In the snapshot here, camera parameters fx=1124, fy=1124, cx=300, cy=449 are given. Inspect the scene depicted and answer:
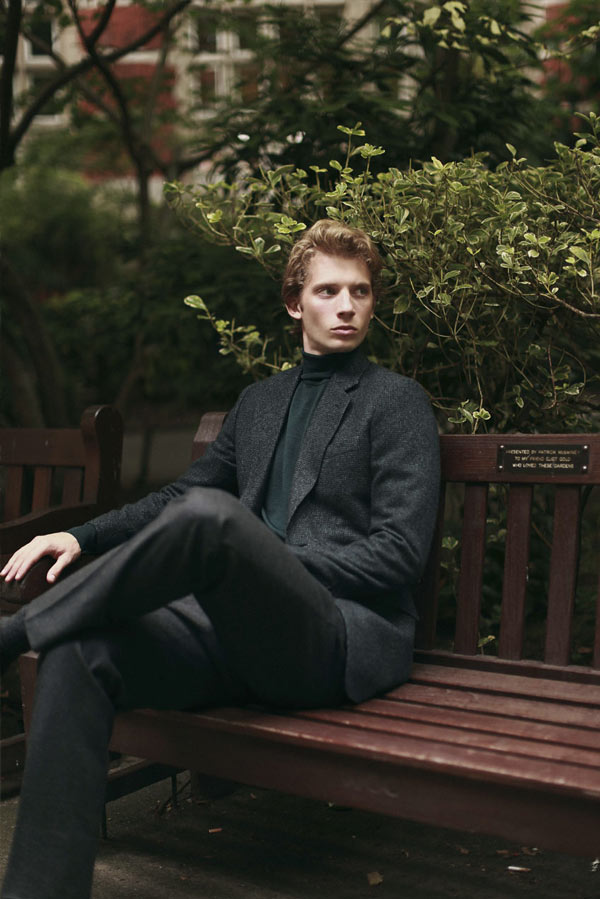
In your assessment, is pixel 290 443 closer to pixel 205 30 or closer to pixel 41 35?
pixel 41 35

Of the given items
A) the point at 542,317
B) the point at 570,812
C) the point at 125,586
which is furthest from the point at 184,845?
the point at 542,317

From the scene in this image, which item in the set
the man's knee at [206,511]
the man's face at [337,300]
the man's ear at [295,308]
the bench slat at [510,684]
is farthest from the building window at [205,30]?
the man's knee at [206,511]

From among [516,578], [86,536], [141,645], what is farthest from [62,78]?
[141,645]

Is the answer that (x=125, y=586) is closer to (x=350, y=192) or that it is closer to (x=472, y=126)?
(x=350, y=192)

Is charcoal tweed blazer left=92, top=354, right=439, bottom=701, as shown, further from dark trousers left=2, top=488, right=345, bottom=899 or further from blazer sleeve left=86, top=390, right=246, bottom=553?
dark trousers left=2, top=488, right=345, bottom=899

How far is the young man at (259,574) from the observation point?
233 centimetres

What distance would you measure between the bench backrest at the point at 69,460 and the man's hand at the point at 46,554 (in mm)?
599

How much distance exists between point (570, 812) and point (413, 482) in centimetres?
91

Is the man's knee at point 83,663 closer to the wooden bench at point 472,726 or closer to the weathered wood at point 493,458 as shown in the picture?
the wooden bench at point 472,726

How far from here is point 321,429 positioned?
9.78 feet

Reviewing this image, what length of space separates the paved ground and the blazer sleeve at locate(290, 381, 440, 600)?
854 millimetres

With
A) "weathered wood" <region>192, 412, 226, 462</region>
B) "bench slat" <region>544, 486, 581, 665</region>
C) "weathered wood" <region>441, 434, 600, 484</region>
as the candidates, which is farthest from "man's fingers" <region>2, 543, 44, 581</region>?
"bench slat" <region>544, 486, 581, 665</region>

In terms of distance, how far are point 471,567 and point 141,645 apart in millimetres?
1010

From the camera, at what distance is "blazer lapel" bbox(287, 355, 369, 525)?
2934mm
